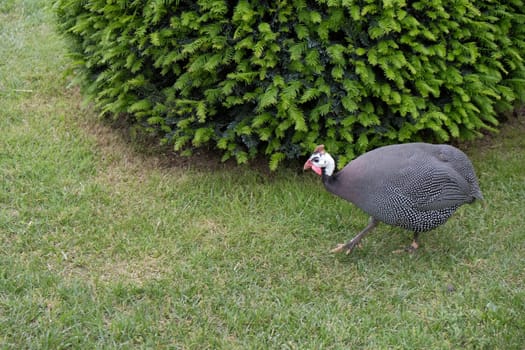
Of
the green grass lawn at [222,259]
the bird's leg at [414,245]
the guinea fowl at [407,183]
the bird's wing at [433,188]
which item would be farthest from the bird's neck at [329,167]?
the bird's leg at [414,245]

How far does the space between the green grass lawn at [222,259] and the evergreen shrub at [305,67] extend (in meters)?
0.44

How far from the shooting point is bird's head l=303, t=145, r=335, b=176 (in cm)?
402

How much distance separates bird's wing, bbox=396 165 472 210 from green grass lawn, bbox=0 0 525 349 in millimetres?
463

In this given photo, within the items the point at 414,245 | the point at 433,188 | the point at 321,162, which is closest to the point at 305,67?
the point at 321,162

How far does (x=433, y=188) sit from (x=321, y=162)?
2.37 feet

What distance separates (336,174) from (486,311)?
123cm

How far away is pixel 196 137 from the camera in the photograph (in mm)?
4680

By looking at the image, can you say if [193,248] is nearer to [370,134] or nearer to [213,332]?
[213,332]

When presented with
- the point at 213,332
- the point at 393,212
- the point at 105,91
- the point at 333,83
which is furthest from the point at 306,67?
the point at 213,332

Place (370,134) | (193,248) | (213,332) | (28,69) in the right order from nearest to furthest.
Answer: (213,332)
(193,248)
(370,134)
(28,69)

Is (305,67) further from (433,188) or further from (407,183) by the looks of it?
(433,188)

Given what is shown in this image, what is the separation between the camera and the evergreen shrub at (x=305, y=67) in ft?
14.4

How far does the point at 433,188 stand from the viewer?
12.9 ft

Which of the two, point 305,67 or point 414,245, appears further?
point 305,67
